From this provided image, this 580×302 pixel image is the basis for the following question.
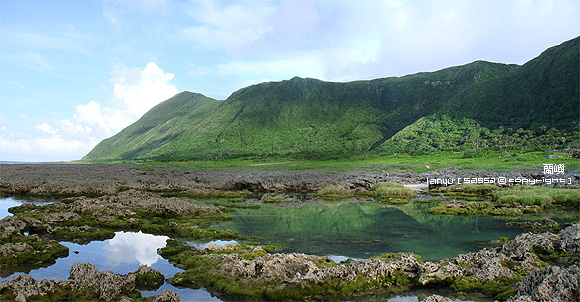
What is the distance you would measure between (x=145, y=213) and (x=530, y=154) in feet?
250

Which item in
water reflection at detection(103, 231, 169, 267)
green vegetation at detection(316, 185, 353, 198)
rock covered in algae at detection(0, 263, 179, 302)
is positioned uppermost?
rock covered in algae at detection(0, 263, 179, 302)

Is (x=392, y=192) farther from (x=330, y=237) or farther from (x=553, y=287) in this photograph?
(x=553, y=287)

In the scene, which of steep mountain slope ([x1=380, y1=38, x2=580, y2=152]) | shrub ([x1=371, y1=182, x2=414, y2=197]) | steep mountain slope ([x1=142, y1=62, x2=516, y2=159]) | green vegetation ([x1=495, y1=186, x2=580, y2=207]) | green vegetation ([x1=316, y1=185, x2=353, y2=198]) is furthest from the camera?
steep mountain slope ([x1=142, y1=62, x2=516, y2=159])

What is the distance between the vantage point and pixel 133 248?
1577 centimetres

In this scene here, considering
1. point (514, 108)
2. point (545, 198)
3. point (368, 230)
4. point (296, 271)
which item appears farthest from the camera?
point (514, 108)

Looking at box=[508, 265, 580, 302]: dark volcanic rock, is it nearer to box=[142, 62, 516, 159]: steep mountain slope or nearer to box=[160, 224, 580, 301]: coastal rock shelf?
box=[160, 224, 580, 301]: coastal rock shelf

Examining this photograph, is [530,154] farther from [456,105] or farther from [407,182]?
[456,105]

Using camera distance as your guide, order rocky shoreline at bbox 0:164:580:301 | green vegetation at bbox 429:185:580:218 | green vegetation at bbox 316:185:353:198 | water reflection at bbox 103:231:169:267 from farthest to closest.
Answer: green vegetation at bbox 316:185:353:198, green vegetation at bbox 429:185:580:218, water reflection at bbox 103:231:169:267, rocky shoreline at bbox 0:164:580:301

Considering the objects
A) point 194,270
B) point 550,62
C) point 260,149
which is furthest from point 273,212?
point 550,62

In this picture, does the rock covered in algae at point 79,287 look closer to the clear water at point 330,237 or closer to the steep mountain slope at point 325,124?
the clear water at point 330,237

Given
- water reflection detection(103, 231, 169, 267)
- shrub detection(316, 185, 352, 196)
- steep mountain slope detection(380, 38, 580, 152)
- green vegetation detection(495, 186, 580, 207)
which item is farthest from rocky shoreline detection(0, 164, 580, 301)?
steep mountain slope detection(380, 38, 580, 152)

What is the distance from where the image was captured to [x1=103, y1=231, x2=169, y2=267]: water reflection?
1395 centimetres

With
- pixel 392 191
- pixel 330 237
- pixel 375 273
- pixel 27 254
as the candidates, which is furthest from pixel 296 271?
pixel 392 191

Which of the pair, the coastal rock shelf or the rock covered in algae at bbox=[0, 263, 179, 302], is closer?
the rock covered in algae at bbox=[0, 263, 179, 302]
